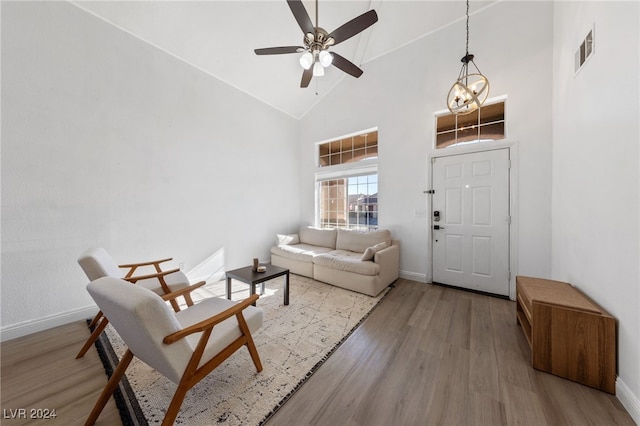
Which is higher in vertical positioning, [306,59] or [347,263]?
[306,59]

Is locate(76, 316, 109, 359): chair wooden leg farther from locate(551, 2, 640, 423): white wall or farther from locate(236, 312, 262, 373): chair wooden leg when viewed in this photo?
locate(551, 2, 640, 423): white wall

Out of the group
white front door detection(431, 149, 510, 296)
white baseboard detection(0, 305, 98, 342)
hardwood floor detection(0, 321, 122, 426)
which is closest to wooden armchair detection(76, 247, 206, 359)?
hardwood floor detection(0, 321, 122, 426)

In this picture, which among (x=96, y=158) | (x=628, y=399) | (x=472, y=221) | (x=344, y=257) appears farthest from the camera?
(x=344, y=257)

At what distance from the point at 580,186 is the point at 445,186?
1505 mm

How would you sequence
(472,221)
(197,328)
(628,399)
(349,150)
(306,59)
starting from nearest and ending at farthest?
(197,328)
(628,399)
(306,59)
(472,221)
(349,150)

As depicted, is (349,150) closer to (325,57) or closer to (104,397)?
(325,57)

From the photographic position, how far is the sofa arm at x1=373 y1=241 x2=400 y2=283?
316cm

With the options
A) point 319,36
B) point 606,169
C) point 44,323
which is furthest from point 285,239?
point 606,169

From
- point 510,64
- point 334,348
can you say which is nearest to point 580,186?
point 510,64

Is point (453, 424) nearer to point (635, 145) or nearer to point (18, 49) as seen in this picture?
point (635, 145)

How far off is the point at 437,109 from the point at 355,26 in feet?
7.19

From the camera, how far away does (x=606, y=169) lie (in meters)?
1.62

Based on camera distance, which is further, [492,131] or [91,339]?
[492,131]

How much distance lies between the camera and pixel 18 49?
2.16m
